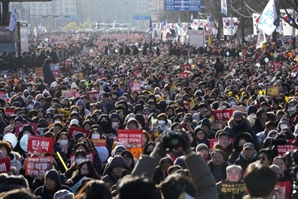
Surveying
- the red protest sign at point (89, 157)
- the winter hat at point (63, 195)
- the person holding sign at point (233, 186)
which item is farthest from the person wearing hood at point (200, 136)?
the winter hat at point (63, 195)

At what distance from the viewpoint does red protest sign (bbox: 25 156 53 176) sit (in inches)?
374

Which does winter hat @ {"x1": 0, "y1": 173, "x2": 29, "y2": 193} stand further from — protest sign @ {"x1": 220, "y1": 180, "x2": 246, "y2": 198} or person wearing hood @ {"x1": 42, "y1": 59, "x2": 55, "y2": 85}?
person wearing hood @ {"x1": 42, "y1": 59, "x2": 55, "y2": 85}

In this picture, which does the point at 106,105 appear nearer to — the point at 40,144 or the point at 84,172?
the point at 40,144

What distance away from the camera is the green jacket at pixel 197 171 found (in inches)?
181

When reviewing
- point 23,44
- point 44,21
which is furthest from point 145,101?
point 44,21

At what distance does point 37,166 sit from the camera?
953 cm

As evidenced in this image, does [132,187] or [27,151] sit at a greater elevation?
[132,187]

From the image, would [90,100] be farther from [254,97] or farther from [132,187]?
[132,187]

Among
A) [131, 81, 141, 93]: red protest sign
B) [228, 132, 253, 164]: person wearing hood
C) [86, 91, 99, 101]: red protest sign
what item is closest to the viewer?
[228, 132, 253, 164]: person wearing hood

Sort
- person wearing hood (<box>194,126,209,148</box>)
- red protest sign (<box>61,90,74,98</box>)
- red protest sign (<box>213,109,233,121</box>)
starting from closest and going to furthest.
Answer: person wearing hood (<box>194,126,209,148</box>) < red protest sign (<box>213,109,233,121</box>) < red protest sign (<box>61,90,74,98</box>)

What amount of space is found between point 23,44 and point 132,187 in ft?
123

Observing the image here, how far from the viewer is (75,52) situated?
185ft

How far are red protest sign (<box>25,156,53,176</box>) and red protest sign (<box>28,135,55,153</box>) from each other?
3.15 ft

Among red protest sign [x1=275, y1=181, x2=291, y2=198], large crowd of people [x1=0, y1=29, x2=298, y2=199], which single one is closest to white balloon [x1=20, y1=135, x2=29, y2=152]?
large crowd of people [x1=0, y1=29, x2=298, y2=199]
